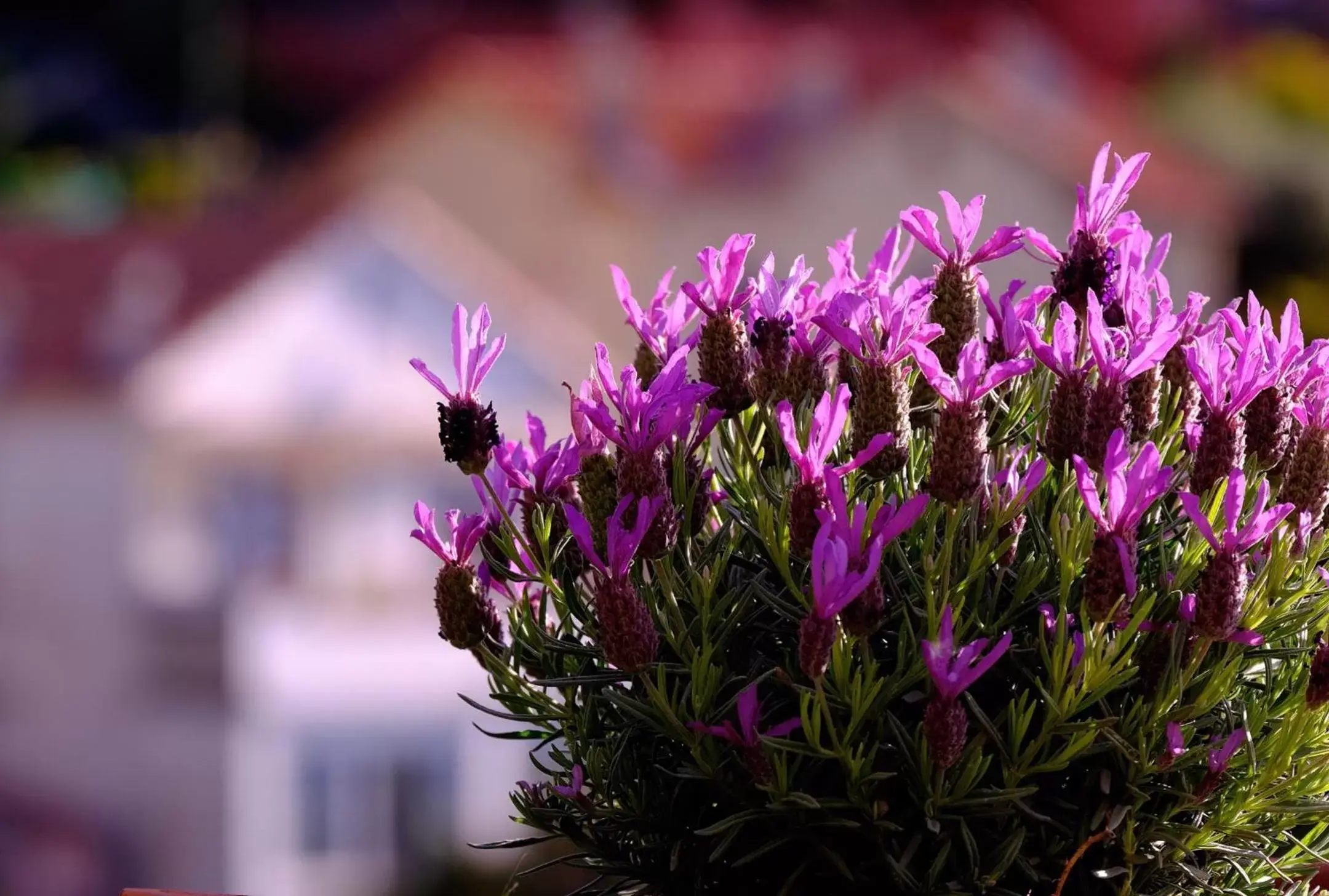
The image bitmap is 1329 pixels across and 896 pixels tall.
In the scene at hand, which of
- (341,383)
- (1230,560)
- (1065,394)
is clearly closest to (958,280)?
(1065,394)

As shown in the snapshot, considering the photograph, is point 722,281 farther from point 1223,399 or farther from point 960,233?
point 1223,399

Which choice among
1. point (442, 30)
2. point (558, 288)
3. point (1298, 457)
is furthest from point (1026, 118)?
point (1298, 457)

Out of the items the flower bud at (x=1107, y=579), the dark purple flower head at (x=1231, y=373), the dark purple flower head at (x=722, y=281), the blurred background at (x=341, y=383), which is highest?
the blurred background at (x=341, y=383)

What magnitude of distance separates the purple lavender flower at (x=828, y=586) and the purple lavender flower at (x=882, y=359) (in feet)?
0.26

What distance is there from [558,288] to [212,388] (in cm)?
381

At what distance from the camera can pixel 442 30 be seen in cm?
2317

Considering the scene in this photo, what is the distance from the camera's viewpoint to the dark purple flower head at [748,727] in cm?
83

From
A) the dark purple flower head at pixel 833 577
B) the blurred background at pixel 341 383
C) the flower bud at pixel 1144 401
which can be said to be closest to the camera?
the dark purple flower head at pixel 833 577

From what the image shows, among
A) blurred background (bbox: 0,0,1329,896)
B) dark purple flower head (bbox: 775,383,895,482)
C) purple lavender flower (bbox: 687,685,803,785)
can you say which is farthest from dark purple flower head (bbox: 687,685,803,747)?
blurred background (bbox: 0,0,1329,896)

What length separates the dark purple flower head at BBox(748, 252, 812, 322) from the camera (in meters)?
0.93

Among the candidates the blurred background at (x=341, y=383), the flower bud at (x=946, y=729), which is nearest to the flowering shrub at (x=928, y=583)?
the flower bud at (x=946, y=729)

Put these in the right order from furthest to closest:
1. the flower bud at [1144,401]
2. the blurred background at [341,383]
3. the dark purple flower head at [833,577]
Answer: the blurred background at [341,383], the flower bud at [1144,401], the dark purple flower head at [833,577]

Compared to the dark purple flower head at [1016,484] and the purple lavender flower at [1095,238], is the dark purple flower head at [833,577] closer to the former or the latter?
the dark purple flower head at [1016,484]

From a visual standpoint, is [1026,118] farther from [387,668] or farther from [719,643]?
[719,643]
